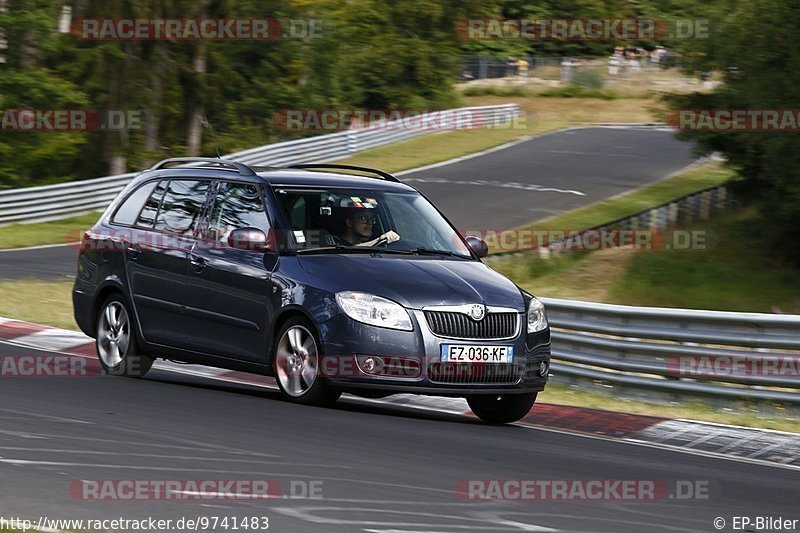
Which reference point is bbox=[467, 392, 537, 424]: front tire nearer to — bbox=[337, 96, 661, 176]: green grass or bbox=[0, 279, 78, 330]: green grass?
bbox=[0, 279, 78, 330]: green grass

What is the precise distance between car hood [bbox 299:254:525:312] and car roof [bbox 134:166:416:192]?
0.86m

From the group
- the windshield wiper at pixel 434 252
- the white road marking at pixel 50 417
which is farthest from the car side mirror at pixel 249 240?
the white road marking at pixel 50 417

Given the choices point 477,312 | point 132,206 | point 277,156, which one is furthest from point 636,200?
point 477,312

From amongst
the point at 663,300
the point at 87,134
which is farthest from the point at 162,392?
the point at 87,134

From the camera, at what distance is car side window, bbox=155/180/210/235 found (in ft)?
36.2

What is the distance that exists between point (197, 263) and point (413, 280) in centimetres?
195

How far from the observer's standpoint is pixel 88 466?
7.26m

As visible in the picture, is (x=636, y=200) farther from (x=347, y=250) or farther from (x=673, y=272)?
(x=347, y=250)

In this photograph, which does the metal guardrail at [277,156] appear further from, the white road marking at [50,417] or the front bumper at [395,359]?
the front bumper at [395,359]

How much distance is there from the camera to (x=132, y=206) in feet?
38.9

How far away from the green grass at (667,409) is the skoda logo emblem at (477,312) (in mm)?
2364

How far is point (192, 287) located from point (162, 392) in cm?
84

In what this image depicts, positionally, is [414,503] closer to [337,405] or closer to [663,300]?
[337,405]

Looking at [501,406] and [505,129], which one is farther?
[505,129]
